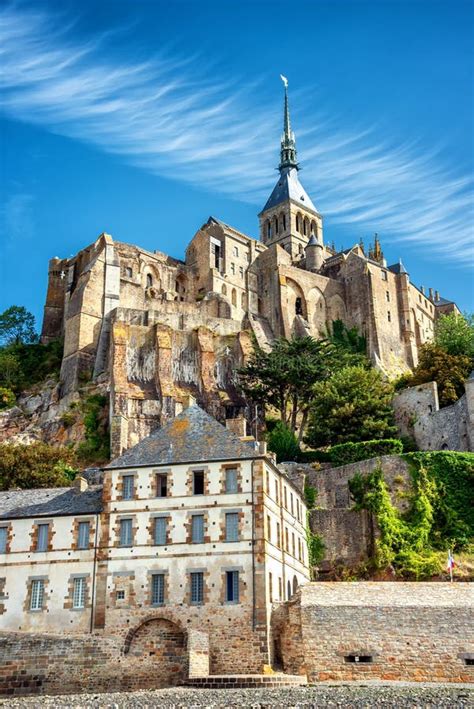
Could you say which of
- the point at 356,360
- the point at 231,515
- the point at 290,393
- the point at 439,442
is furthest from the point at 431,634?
the point at 356,360

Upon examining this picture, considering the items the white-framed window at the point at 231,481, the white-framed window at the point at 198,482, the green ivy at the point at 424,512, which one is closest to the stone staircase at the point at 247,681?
the white-framed window at the point at 231,481

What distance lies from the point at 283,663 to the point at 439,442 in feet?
75.9

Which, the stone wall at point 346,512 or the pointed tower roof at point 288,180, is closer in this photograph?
the stone wall at point 346,512

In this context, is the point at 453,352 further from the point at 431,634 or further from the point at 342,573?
the point at 431,634

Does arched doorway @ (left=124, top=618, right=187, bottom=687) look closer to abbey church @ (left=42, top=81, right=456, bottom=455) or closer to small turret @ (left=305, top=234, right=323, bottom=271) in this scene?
abbey church @ (left=42, top=81, right=456, bottom=455)

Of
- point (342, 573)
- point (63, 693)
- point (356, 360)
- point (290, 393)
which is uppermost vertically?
point (356, 360)

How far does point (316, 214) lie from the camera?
103250 mm

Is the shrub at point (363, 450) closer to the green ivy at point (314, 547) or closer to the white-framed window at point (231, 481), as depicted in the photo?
the green ivy at point (314, 547)

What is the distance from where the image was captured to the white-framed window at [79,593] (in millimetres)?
31156

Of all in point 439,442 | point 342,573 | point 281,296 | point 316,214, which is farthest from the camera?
point 316,214

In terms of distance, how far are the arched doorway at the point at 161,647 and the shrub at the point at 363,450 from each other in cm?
1866

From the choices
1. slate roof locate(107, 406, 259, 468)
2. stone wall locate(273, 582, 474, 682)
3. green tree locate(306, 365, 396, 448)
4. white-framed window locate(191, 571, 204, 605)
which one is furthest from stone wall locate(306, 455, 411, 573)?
white-framed window locate(191, 571, 204, 605)

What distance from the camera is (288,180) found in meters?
106

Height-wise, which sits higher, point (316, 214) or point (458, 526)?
point (316, 214)
